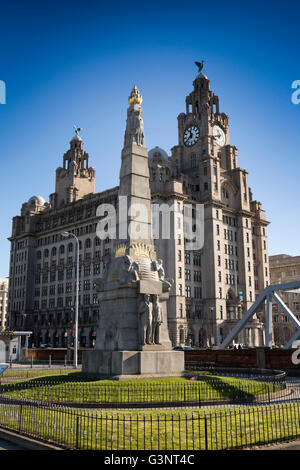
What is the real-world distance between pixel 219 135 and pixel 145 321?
84.0 meters

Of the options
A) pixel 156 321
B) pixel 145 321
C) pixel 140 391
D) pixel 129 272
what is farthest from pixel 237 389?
pixel 129 272

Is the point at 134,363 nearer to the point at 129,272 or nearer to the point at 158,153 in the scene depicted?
the point at 129,272

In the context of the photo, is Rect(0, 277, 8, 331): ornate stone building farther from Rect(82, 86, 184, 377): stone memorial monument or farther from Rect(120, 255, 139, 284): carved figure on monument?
Rect(120, 255, 139, 284): carved figure on monument

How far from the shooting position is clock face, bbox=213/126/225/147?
9879 cm

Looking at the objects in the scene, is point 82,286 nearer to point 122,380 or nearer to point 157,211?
point 157,211

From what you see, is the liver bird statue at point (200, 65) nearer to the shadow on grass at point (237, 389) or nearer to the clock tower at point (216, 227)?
the clock tower at point (216, 227)

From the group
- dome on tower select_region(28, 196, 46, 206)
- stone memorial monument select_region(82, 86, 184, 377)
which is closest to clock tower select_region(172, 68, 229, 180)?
dome on tower select_region(28, 196, 46, 206)

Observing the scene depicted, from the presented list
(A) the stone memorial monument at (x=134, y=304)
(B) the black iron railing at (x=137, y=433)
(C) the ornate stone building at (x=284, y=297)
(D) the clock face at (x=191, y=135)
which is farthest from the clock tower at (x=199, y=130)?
(B) the black iron railing at (x=137, y=433)

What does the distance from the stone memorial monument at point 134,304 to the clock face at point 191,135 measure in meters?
75.2

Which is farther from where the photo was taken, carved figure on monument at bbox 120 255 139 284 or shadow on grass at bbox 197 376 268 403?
carved figure on monument at bbox 120 255 139 284

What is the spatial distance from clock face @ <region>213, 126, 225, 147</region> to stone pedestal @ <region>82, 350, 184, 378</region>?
82.1 m

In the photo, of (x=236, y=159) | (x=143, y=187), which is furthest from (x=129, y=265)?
(x=236, y=159)

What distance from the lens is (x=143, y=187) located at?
24.7 meters

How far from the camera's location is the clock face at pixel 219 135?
324 ft
